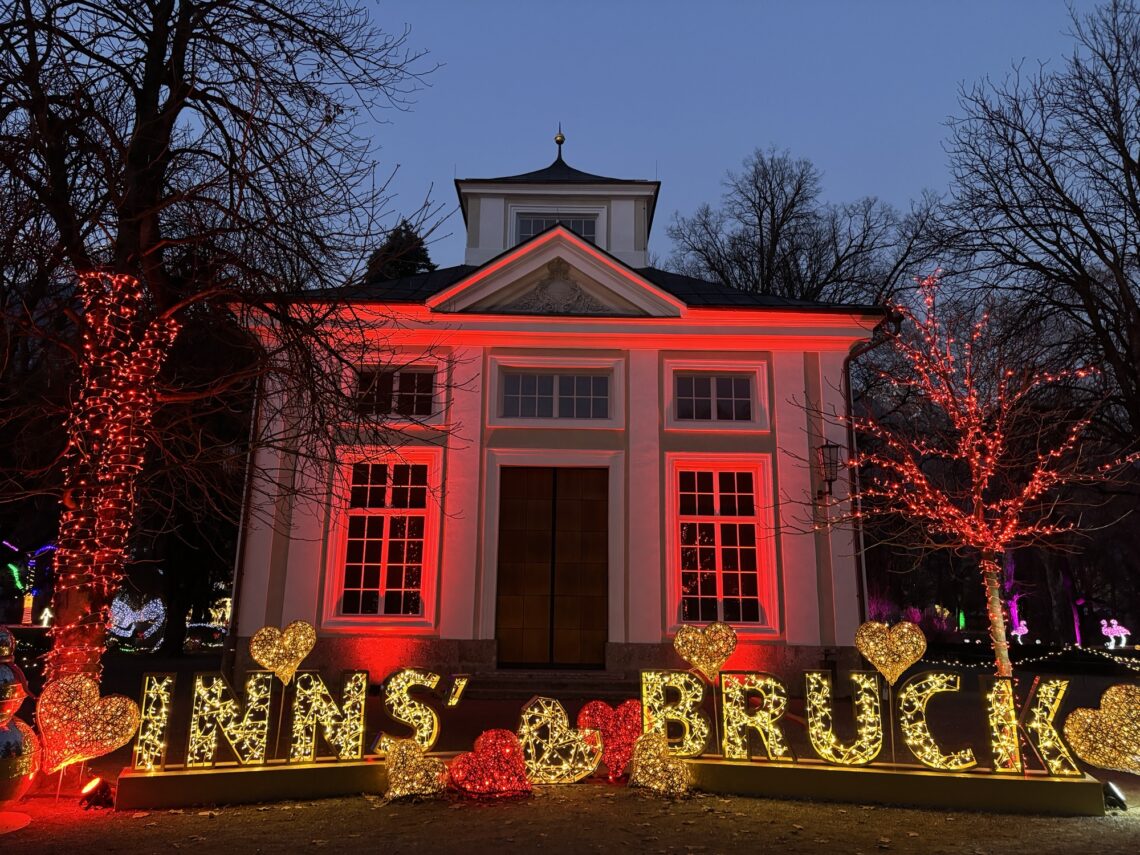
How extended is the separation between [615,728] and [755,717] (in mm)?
1125

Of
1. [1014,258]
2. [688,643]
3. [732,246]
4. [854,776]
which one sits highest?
[732,246]

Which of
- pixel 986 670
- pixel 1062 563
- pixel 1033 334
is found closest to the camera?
pixel 1033 334

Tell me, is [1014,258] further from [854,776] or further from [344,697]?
[344,697]

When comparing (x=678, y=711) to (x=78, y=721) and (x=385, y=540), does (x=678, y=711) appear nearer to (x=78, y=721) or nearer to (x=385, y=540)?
(x=78, y=721)

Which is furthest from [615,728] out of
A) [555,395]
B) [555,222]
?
[555,222]

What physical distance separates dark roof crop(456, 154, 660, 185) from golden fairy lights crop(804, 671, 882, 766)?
37.1 feet


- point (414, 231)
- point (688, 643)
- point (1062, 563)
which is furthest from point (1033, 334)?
point (1062, 563)

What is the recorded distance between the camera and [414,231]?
6.04m

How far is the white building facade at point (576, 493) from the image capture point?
36.5ft

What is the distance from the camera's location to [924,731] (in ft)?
19.1

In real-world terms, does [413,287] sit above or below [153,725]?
above

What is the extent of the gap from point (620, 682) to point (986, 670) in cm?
1117

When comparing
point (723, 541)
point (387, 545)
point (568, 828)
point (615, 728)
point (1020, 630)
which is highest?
point (723, 541)

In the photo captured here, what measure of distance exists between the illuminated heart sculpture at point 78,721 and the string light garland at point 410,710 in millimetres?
1743
